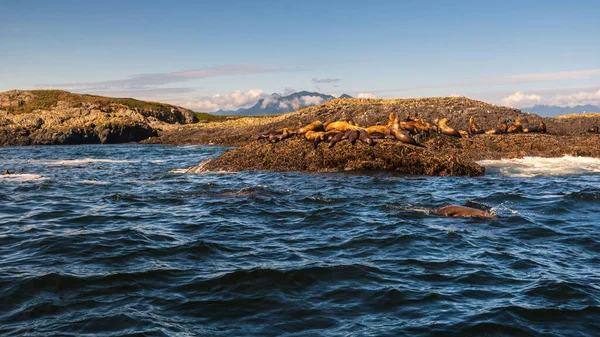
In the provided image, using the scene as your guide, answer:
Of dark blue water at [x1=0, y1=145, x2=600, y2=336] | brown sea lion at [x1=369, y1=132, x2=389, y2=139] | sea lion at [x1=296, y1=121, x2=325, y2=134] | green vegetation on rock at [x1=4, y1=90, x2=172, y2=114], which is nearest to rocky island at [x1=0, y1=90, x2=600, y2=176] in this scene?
green vegetation on rock at [x1=4, y1=90, x2=172, y2=114]

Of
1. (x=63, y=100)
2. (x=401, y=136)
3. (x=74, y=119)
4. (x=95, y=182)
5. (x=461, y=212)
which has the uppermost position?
(x=63, y=100)

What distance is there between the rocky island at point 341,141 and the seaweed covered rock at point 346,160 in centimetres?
4

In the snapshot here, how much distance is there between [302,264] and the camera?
838cm

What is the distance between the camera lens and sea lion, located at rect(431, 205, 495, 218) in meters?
12.1

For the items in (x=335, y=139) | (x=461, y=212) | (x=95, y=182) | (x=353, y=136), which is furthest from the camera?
(x=335, y=139)

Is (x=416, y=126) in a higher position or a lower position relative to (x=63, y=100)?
lower

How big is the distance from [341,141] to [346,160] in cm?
129

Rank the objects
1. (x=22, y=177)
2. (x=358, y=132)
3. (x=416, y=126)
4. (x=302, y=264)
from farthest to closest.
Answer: (x=416, y=126)
(x=22, y=177)
(x=358, y=132)
(x=302, y=264)

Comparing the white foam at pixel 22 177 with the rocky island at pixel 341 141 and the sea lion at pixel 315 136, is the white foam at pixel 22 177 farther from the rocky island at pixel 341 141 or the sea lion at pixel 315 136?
the sea lion at pixel 315 136

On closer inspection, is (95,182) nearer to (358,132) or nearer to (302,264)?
(358,132)

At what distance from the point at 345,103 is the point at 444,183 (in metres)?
38.4

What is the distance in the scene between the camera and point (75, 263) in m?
8.66

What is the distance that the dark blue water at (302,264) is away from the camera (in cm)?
616

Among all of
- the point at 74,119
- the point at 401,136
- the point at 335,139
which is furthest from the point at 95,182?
the point at 74,119
